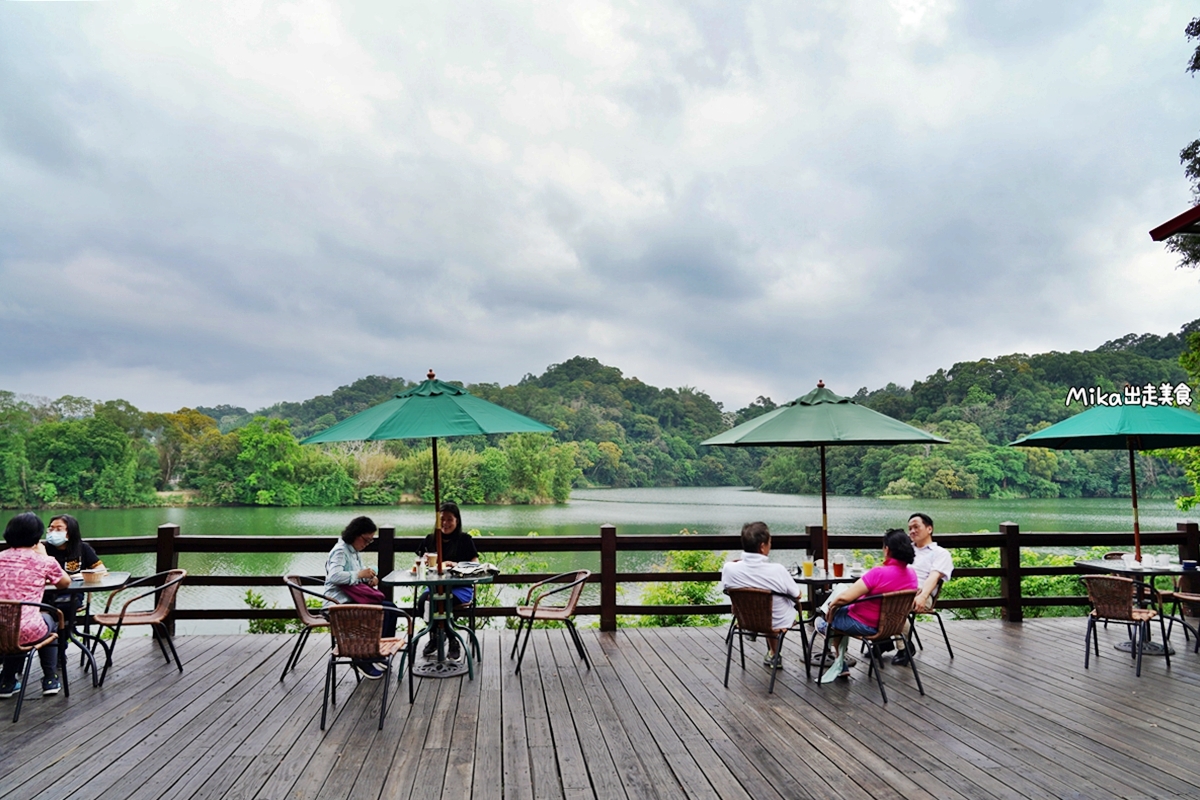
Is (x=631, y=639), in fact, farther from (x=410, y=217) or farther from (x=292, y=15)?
(x=410, y=217)

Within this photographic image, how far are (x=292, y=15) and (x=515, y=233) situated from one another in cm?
1940

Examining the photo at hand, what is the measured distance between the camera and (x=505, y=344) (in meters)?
55.3

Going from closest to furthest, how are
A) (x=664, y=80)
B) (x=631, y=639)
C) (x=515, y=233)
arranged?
(x=631, y=639) < (x=664, y=80) < (x=515, y=233)

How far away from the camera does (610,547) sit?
588 centimetres

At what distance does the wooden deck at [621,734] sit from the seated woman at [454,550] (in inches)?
17.9

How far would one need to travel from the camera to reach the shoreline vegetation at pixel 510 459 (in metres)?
30.0

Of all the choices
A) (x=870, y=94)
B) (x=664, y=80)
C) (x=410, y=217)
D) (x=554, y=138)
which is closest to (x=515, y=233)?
(x=554, y=138)

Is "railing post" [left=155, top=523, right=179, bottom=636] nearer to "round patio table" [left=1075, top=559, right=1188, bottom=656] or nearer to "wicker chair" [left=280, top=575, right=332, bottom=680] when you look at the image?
"wicker chair" [left=280, top=575, right=332, bottom=680]

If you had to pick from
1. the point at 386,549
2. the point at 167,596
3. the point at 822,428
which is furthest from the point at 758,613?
the point at 167,596

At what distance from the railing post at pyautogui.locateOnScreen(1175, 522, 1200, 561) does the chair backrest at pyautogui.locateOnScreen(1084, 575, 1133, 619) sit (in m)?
2.42

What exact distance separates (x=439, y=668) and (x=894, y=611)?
9.70 feet

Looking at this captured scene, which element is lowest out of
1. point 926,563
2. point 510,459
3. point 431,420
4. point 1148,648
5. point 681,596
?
point 681,596

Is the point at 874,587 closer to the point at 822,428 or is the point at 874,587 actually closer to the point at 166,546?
the point at 822,428

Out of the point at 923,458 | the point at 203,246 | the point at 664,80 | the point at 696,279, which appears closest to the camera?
the point at 664,80
